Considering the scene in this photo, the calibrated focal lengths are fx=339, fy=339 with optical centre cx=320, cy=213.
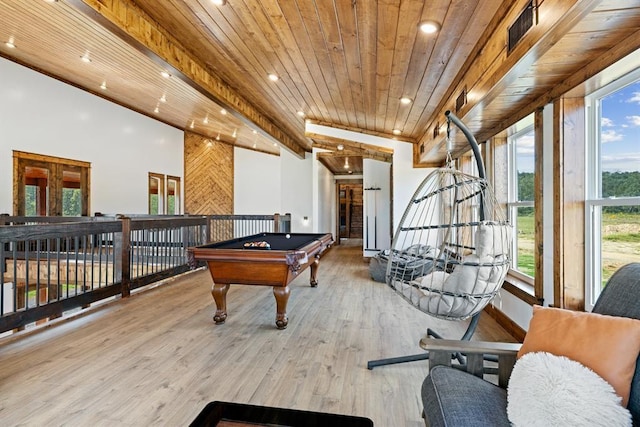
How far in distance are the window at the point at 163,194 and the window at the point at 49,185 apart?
6.85 feet

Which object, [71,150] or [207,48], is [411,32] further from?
[71,150]

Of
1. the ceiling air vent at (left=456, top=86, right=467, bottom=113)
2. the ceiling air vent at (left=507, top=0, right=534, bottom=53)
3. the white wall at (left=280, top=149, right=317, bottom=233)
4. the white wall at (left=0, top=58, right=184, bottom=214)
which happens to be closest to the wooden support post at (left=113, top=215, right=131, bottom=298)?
the white wall at (left=0, top=58, right=184, bottom=214)

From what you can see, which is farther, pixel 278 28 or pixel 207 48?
pixel 207 48

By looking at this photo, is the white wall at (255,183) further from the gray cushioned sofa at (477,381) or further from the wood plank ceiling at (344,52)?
the gray cushioned sofa at (477,381)

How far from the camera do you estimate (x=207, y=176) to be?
38.9 feet

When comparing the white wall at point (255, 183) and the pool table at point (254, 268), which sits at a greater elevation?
the white wall at point (255, 183)

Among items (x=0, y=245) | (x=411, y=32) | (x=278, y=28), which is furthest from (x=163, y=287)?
(x=411, y=32)

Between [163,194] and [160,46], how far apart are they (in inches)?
292

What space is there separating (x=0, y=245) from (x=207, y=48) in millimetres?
2867

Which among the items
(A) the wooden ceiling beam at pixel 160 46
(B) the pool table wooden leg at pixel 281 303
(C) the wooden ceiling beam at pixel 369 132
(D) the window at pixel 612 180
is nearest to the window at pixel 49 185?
(A) the wooden ceiling beam at pixel 160 46

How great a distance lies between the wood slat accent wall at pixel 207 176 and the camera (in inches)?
446

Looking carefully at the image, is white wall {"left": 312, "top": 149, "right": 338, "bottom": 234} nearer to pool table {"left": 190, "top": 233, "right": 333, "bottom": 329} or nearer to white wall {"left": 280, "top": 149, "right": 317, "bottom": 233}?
white wall {"left": 280, "top": 149, "right": 317, "bottom": 233}

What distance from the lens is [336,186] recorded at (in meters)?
12.5

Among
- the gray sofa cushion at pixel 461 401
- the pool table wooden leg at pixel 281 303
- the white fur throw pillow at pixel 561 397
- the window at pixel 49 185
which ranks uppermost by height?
the window at pixel 49 185
